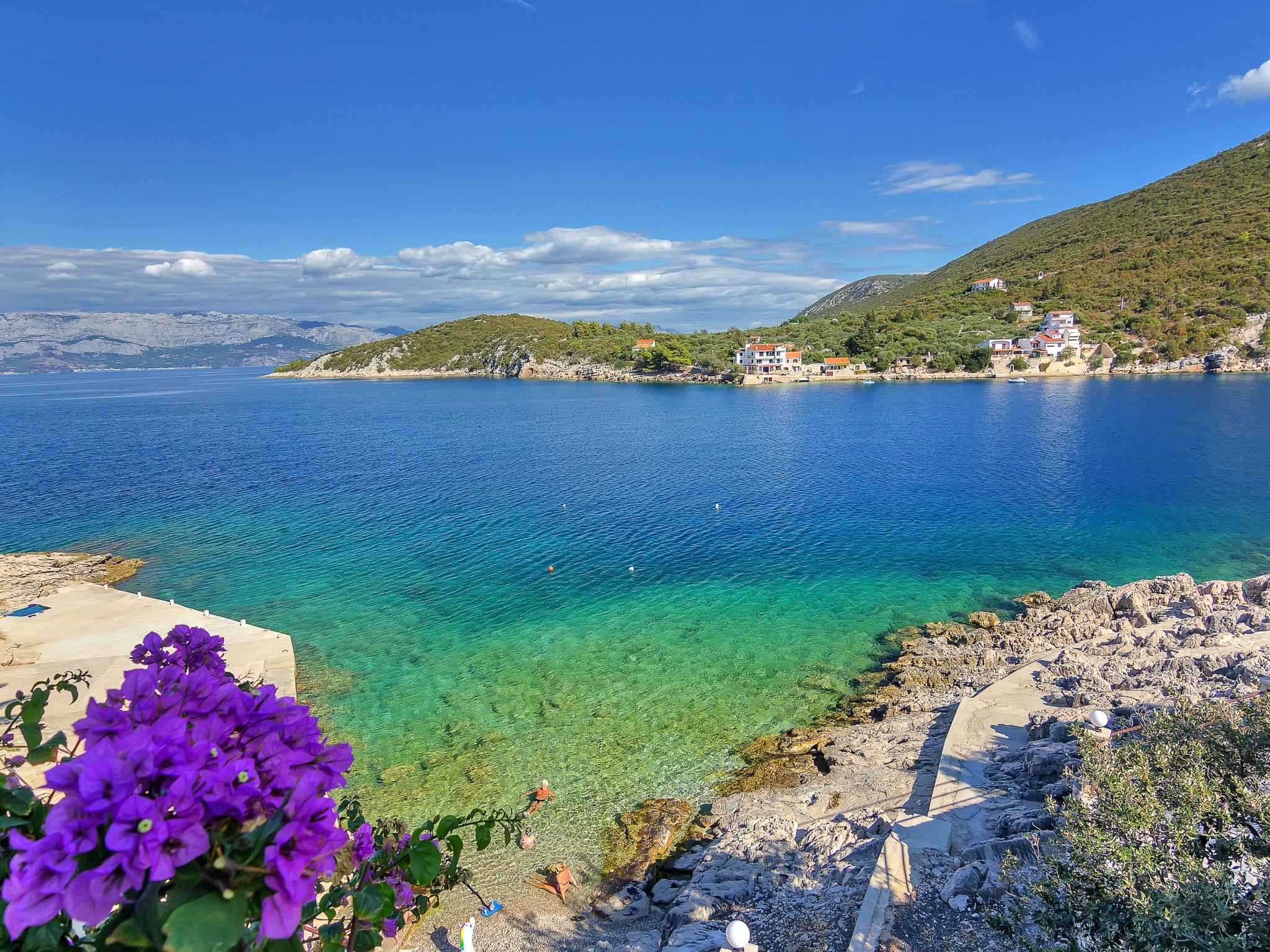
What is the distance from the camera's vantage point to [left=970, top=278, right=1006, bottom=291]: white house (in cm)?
17962

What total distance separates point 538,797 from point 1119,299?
179 metres

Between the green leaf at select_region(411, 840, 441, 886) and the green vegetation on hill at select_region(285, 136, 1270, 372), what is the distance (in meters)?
150

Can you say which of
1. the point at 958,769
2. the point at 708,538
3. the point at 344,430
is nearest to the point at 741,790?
the point at 958,769

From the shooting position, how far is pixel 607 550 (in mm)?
34500

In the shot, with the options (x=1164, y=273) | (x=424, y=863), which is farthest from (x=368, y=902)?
(x=1164, y=273)

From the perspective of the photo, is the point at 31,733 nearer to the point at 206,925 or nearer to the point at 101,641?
the point at 206,925

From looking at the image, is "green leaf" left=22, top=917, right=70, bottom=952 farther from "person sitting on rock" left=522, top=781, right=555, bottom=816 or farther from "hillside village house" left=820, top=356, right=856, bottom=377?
"hillside village house" left=820, top=356, right=856, bottom=377

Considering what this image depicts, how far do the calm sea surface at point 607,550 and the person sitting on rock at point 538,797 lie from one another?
0.39 m

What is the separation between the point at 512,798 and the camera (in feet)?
53.4

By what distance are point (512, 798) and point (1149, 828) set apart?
44.5ft

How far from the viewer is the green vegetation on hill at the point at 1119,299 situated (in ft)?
421

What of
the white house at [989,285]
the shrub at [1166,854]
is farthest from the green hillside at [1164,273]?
the shrub at [1166,854]

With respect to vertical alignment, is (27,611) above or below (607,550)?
Result: below

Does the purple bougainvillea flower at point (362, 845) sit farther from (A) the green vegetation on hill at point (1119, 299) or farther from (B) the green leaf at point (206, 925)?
→ (A) the green vegetation on hill at point (1119, 299)
